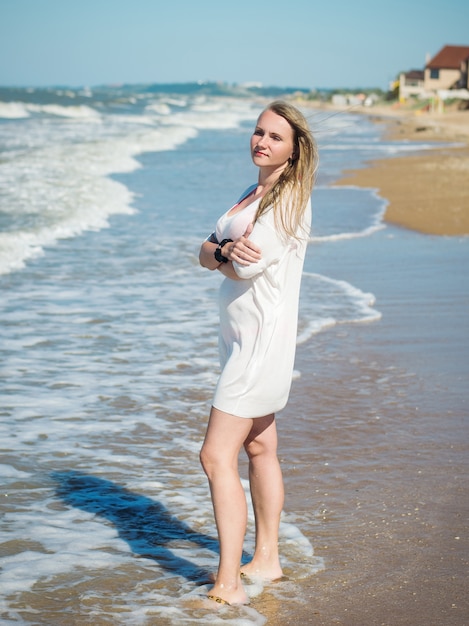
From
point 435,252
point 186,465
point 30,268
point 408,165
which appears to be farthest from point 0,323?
point 408,165

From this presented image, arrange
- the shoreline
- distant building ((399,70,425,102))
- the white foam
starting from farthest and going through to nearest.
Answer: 1. distant building ((399,70,425,102))
2. the white foam
3. the shoreline

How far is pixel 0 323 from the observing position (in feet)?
24.2

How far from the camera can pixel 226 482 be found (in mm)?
3158

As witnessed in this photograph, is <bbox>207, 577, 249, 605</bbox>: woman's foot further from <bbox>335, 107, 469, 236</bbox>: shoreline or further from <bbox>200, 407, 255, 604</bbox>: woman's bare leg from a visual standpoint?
<bbox>335, 107, 469, 236</bbox>: shoreline

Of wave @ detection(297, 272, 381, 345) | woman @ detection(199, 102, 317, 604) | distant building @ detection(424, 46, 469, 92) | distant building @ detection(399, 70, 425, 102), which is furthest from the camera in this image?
distant building @ detection(399, 70, 425, 102)

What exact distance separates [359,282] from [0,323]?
11.8 ft

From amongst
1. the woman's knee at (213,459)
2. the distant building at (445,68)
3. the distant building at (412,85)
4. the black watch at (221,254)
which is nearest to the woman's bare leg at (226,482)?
the woman's knee at (213,459)

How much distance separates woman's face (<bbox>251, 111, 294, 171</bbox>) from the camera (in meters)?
3.12

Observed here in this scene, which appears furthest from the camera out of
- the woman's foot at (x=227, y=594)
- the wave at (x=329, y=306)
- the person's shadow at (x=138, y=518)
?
the wave at (x=329, y=306)

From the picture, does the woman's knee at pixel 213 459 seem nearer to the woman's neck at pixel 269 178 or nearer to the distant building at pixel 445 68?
the woman's neck at pixel 269 178

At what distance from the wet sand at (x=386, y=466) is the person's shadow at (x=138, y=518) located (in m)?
0.45

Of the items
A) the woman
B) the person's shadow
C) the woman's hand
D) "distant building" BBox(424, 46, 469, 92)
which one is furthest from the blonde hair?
"distant building" BBox(424, 46, 469, 92)

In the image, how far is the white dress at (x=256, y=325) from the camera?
10.1 feet

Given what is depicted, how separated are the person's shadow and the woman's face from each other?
1577 millimetres
